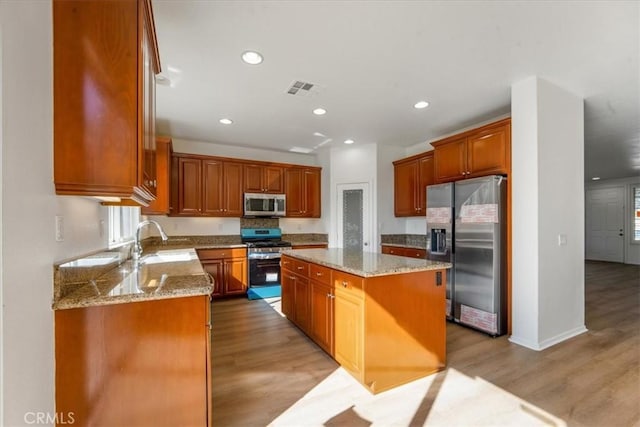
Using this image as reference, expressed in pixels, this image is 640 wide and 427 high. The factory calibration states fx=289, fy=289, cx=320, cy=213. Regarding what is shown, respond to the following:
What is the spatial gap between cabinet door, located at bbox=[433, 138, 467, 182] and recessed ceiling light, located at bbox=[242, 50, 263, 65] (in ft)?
8.56

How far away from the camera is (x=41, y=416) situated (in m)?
1.16

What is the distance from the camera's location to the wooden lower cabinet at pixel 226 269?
A: 4465 millimetres

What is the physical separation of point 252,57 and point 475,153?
2.70m

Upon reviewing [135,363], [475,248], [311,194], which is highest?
[311,194]

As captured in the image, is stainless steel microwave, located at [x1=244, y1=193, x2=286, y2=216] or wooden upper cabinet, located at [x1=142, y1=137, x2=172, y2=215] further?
stainless steel microwave, located at [x1=244, y1=193, x2=286, y2=216]

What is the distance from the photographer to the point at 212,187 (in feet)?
15.8

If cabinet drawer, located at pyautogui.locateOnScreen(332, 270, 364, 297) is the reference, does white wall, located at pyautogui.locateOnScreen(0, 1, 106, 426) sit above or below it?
above

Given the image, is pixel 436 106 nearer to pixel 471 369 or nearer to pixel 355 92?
pixel 355 92

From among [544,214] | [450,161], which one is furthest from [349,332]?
[450,161]

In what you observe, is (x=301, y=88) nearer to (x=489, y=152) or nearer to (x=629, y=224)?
(x=489, y=152)

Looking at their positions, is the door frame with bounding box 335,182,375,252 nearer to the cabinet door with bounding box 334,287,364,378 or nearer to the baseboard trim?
the baseboard trim

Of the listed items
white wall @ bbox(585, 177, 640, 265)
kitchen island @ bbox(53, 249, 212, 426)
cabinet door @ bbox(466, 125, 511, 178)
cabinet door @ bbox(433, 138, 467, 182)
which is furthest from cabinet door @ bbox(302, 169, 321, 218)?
white wall @ bbox(585, 177, 640, 265)

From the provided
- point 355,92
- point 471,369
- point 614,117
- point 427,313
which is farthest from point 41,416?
point 614,117

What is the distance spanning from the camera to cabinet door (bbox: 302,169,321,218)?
5598 mm
